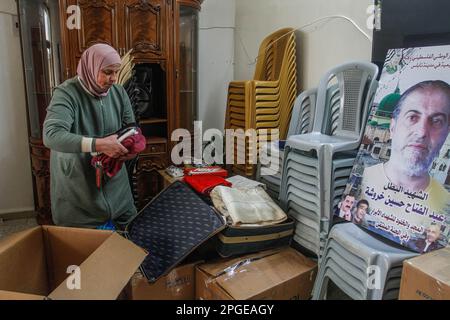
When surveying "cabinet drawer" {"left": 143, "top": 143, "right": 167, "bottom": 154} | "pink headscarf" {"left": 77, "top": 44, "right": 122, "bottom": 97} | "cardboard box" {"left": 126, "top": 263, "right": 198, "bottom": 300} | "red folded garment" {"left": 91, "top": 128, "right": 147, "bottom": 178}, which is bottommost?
"cardboard box" {"left": 126, "top": 263, "right": 198, "bottom": 300}

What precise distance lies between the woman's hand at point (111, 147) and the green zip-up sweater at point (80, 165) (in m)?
0.09

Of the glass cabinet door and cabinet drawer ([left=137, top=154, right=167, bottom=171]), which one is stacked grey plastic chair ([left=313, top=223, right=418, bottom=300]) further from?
the glass cabinet door

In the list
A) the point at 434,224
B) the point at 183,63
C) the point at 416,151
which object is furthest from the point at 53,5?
the point at 434,224

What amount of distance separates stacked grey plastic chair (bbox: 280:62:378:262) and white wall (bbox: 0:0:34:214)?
244 cm

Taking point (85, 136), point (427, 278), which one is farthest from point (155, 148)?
point (427, 278)

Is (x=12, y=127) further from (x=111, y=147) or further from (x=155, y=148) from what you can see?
Result: (x=111, y=147)

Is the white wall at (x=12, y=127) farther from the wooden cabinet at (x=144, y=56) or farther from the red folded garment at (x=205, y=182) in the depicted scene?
the red folded garment at (x=205, y=182)

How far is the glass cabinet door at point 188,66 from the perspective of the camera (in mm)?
2922

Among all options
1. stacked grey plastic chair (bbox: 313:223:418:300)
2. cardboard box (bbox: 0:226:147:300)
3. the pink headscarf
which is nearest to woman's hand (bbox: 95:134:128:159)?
the pink headscarf

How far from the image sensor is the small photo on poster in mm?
1328

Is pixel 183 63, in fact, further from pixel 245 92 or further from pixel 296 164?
pixel 296 164

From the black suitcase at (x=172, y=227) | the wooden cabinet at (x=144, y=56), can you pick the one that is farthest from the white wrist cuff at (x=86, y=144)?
the wooden cabinet at (x=144, y=56)

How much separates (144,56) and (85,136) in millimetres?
1306

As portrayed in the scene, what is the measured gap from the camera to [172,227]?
5.92 feet
